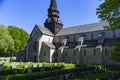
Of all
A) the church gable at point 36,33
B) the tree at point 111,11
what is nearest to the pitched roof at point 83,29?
the church gable at point 36,33

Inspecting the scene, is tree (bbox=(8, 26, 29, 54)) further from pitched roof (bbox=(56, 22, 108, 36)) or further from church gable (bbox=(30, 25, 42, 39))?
pitched roof (bbox=(56, 22, 108, 36))

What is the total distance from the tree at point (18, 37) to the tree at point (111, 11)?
48.6 m

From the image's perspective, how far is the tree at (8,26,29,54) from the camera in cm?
5764

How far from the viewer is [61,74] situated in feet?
50.1

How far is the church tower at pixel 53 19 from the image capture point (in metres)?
50.0

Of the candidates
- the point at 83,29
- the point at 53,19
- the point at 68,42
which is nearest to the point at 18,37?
the point at 53,19

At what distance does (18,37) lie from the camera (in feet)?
193

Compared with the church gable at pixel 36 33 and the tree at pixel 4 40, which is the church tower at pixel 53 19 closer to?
the church gable at pixel 36 33

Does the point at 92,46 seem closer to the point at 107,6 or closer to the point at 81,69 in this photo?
the point at 81,69

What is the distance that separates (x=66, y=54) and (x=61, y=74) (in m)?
28.6

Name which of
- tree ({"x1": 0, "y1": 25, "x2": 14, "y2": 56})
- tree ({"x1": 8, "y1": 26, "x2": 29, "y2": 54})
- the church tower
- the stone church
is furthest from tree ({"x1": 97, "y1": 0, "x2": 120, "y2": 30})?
tree ({"x1": 8, "y1": 26, "x2": 29, "y2": 54})

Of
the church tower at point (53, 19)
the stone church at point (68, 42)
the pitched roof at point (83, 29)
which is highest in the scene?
the church tower at point (53, 19)

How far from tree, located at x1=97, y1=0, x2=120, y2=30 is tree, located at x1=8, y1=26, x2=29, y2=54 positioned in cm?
4864

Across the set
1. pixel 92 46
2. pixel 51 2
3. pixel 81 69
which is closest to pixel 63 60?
pixel 92 46
